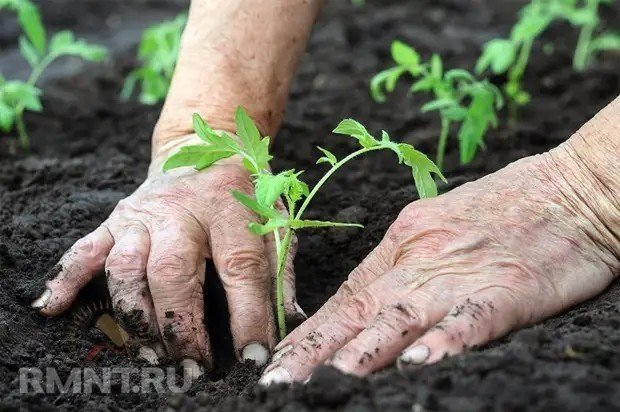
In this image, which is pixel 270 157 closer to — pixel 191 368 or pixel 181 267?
pixel 181 267

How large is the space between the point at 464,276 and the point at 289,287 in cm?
51

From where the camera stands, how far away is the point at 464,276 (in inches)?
80.4

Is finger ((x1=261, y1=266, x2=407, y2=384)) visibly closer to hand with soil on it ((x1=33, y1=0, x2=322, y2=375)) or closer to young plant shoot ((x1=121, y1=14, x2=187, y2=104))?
hand with soil on it ((x1=33, y1=0, x2=322, y2=375))

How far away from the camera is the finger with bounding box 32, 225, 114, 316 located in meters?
2.32

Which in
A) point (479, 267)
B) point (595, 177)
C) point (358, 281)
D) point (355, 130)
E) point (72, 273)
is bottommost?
point (72, 273)

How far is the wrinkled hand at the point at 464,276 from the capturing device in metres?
1.92

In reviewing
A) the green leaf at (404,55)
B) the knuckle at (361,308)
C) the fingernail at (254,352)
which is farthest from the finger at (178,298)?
the green leaf at (404,55)

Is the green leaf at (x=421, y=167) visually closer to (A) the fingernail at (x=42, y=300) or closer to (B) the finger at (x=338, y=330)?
(B) the finger at (x=338, y=330)

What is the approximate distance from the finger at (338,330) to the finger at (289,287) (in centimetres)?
24

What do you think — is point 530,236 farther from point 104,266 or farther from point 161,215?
point 104,266

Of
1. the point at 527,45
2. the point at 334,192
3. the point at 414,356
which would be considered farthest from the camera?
the point at 527,45

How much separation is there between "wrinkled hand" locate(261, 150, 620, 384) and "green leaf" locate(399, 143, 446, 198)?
0.04 meters

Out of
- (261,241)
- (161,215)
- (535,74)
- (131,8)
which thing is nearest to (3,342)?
(161,215)

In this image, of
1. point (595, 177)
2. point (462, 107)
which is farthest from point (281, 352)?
point (462, 107)
